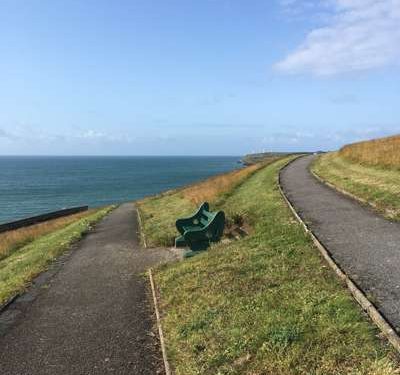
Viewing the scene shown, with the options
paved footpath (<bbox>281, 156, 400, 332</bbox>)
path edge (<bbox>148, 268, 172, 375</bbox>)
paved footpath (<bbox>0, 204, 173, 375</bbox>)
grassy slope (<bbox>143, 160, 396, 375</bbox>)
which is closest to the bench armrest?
paved footpath (<bbox>0, 204, 173, 375</bbox>)

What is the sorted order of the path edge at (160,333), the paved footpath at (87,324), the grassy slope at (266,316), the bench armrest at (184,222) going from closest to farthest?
the grassy slope at (266,316) < the path edge at (160,333) < the paved footpath at (87,324) < the bench armrest at (184,222)

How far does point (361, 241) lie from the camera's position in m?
11.0

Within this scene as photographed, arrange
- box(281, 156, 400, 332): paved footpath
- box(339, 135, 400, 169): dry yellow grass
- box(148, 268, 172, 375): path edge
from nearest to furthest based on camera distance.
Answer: box(148, 268, 172, 375): path edge
box(281, 156, 400, 332): paved footpath
box(339, 135, 400, 169): dry yellow grass

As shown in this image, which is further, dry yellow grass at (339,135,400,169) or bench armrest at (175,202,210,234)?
dry yellow grass at (339,135,400,169)

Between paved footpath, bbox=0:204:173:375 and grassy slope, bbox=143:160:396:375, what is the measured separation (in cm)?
53

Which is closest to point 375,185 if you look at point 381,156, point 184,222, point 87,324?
point 184,222

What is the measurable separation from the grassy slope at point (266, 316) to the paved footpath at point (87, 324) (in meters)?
0.53

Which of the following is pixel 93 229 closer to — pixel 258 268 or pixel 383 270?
pixel 258 268

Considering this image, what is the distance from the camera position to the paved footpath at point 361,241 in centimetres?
776

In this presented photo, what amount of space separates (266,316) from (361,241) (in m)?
4.40

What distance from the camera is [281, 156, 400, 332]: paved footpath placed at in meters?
7.76

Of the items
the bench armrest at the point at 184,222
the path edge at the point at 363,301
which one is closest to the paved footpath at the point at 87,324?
the bench armrest at the point at 184,222

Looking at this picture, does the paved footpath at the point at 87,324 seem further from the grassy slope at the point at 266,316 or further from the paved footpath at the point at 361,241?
the paved footpath at the point at 361,241

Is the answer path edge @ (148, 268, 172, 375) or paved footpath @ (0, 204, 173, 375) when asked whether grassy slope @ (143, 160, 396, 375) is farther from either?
paved footpath @ (0, 204, 173, 375)
